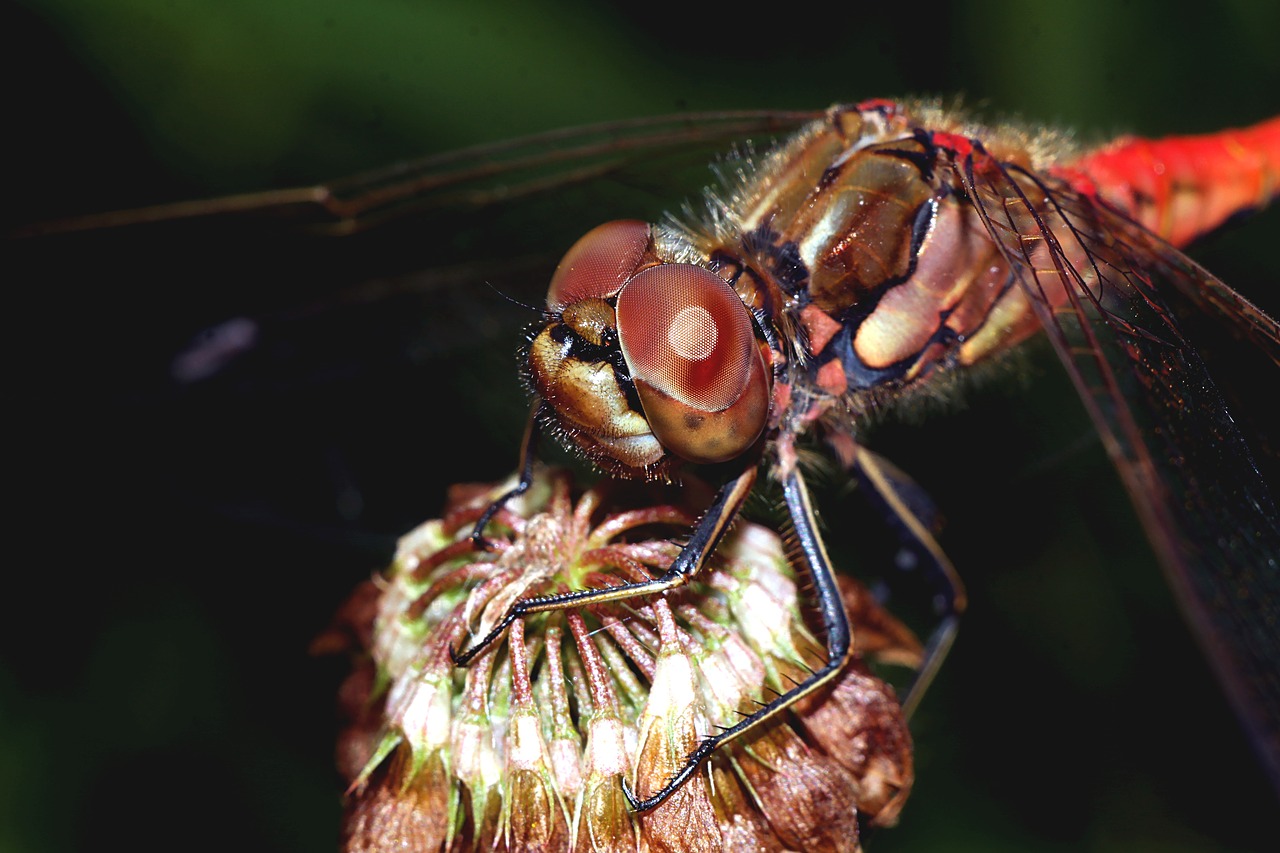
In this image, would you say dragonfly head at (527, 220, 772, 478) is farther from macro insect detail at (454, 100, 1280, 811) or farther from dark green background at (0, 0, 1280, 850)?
dark green background at (0, 0, 1280, 850)

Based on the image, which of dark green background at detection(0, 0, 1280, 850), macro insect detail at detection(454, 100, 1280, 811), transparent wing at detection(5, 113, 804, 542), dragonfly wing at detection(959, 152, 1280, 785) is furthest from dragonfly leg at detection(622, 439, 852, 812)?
dark green background at detection(0, 0, 1280, 850)

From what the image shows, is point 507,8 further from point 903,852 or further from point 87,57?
point 903,852

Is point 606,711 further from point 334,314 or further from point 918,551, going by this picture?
point 334,314

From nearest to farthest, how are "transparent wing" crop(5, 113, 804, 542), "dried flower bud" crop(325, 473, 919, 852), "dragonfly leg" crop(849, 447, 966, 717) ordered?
"dried flower bud" crop(325, 473, 919, 852), "dragonfly leg" crop(849, 447, 966, 717), "transparent wing" crop(5, 113, 804, 542)

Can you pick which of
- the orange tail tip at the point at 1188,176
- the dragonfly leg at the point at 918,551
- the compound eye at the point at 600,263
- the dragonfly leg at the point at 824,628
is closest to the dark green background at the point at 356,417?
the orange tail tip at the point at 1188,176

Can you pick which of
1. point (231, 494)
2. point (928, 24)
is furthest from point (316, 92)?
point (928, 24)

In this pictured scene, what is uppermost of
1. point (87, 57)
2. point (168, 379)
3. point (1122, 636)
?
point (87, 57)

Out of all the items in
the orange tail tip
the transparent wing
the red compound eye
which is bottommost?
the red compound eye
